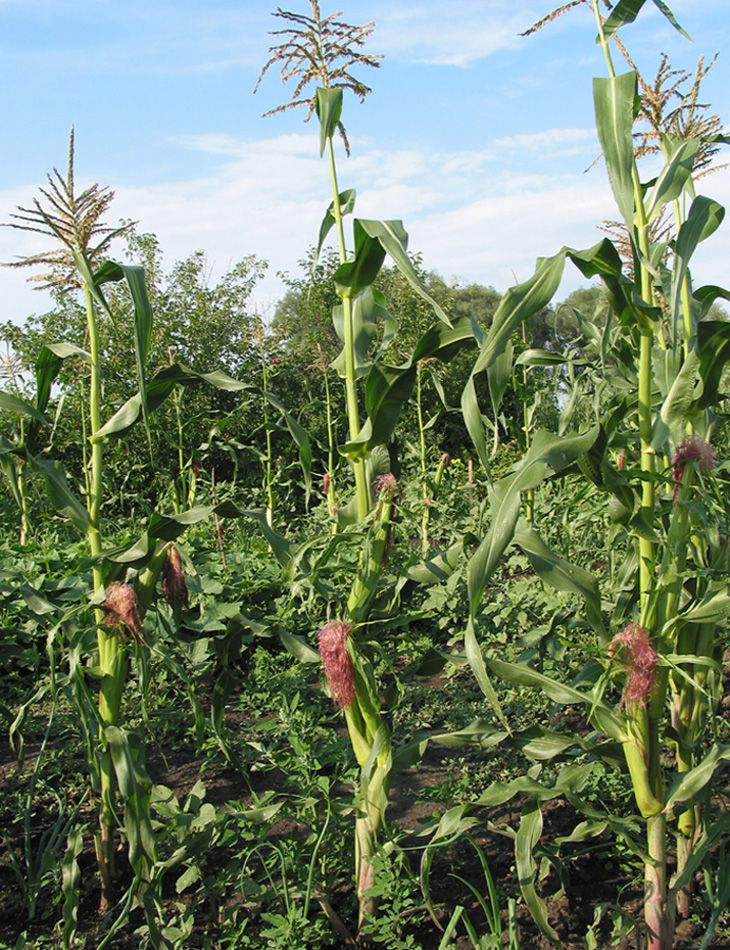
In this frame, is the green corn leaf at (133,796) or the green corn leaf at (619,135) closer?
the green corn leaf at (619,135)

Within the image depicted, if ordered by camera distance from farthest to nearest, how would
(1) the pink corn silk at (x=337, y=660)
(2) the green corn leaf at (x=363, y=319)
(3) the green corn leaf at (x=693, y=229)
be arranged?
1. (2) the green corn leaf at (x=363, y=319)
2. (1) the pink corn silk at (x=337, y=660)
3. (3) the green corn leaf at (x=693, y=229)

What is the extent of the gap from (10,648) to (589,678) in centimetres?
252

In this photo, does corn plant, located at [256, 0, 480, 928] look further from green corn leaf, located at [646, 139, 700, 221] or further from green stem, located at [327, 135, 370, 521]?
green corn leaf, located at [646, 139, 700, 221]

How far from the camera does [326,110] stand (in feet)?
7.43

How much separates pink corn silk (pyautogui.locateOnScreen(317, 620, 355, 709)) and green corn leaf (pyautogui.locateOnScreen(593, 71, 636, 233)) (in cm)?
130

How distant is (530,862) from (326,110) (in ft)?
7.13

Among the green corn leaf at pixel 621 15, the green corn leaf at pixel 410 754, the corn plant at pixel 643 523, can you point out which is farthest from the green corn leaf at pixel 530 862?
the green corn leaf at pixel 621 15

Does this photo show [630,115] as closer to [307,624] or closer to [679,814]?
[679,814]

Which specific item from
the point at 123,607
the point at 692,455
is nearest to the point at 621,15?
the point at 692,455

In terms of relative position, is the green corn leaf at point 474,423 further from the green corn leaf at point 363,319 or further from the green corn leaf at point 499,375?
the green corn leaf at point 363,319

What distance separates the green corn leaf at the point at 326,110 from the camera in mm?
2238

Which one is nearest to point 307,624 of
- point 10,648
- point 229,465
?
point 10,648

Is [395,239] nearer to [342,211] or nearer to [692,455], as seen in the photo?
[342,211]

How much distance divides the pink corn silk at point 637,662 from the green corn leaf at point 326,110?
1596 millimetres
